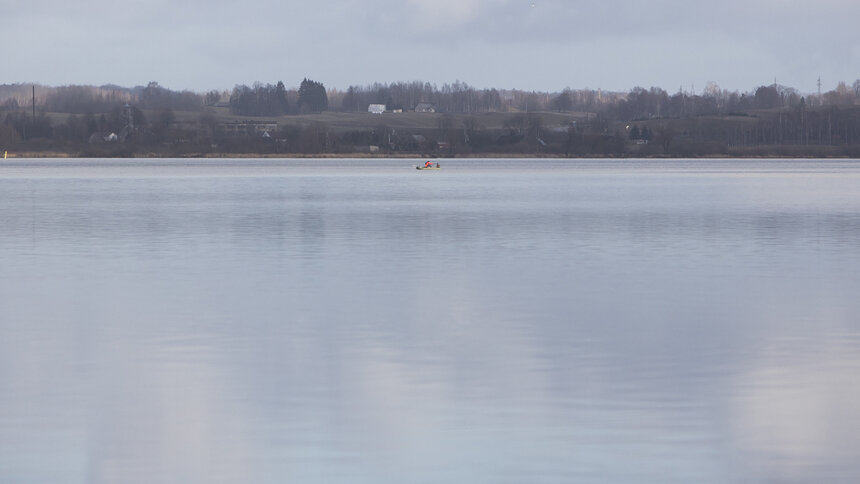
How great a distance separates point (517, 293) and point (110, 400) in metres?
10.0

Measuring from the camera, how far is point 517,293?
21047mm

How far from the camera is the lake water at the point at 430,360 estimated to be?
988 centimetres

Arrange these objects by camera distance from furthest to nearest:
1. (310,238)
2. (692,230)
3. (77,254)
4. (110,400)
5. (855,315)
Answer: (692,230), (310,238), (77,254), (855,315), (110,400)

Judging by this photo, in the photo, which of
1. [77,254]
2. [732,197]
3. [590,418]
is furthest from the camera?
[732,197]

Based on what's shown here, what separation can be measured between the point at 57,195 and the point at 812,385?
53563 mm

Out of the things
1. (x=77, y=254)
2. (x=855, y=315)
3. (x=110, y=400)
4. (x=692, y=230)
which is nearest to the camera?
(x=110, y=400)

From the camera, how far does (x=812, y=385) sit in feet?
42.1

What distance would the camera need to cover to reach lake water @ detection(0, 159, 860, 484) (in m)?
9.88

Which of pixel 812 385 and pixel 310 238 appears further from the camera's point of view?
pixel 310 238

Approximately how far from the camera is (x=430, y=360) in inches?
567

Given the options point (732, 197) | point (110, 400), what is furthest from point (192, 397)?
point (732, 197)

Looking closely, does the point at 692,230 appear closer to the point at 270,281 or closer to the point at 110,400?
the point at 270,281

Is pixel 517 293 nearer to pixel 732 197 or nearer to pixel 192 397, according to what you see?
pixel 192 397

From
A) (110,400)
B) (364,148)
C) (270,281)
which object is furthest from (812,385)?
(364,148)
